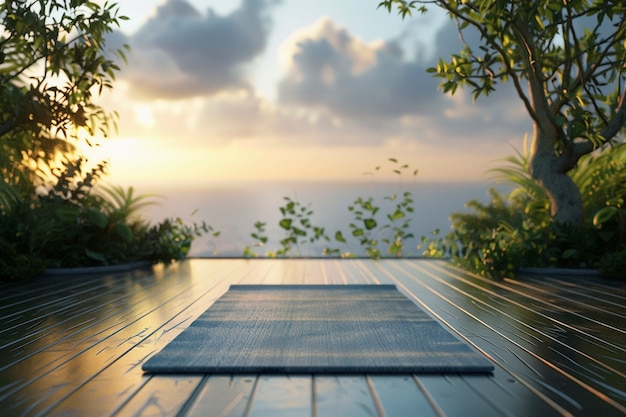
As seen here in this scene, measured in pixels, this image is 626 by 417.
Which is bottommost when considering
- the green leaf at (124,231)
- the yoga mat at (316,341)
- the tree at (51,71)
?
the yoga mat at (316,341)

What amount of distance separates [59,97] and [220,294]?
1966 millimetres

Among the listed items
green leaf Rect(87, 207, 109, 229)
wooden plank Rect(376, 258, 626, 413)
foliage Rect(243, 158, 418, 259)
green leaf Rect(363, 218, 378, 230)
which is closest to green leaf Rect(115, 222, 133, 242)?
green leaf Rect(87, 207, 109, 229)

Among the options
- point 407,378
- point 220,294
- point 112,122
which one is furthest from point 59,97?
point 407,378

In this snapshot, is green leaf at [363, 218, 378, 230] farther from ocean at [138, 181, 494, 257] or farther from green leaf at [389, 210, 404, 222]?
green leaf at [389, 210, 404, 222]

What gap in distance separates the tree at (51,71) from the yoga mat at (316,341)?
6.68 ft

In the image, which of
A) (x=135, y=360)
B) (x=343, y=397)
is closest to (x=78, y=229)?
(x=135, y=360)

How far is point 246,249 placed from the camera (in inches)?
265

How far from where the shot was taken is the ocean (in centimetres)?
662

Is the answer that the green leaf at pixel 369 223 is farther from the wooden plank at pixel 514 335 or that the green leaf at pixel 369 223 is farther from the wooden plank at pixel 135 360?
the wooden plank at pixel 135 360

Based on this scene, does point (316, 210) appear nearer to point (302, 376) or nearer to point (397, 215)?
point (397, 215)

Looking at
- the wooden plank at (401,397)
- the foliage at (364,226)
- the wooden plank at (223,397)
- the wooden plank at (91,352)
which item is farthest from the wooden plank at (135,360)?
the foliage at (364,226)

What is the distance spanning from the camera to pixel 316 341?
258cm

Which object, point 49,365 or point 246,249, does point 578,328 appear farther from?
point 246,249

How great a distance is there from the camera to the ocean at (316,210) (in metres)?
6.62
